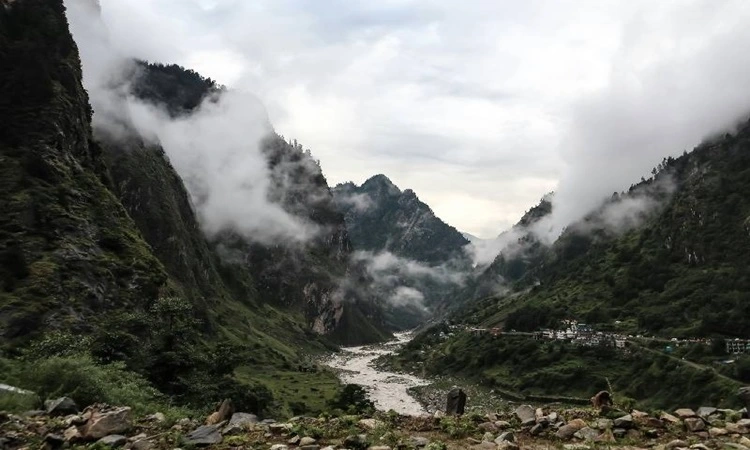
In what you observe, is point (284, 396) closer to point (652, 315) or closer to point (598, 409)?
point (598, 409)

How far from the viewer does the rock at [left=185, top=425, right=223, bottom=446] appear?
15.8 m

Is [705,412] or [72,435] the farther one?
[705,412]

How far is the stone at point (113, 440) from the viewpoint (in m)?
15.3

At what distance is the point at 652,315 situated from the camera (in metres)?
191

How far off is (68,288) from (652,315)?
187682 millimetres

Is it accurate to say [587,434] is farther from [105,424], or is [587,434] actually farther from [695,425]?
[105,424]

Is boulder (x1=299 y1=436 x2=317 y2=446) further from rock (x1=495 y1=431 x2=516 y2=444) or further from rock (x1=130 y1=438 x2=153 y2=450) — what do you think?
rock (x1=495 y1=431 x2=516 y2=444)

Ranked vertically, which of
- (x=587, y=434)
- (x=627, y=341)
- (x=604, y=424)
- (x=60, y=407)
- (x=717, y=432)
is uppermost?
(x=717, y=432)

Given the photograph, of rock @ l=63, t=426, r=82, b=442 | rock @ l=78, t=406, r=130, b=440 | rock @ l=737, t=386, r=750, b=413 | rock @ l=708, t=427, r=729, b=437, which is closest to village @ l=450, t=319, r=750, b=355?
rock @ l=737, t=386, r=750, b=413

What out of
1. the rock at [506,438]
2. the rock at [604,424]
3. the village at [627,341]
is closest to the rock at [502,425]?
the rock at [506,438]

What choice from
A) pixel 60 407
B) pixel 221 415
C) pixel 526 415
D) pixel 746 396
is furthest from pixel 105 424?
pixel 746 396

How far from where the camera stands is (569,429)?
1667cm

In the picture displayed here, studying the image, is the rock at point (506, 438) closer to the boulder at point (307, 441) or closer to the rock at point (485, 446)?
the rock at point (485, 446)

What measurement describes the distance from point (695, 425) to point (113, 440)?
18240mm
